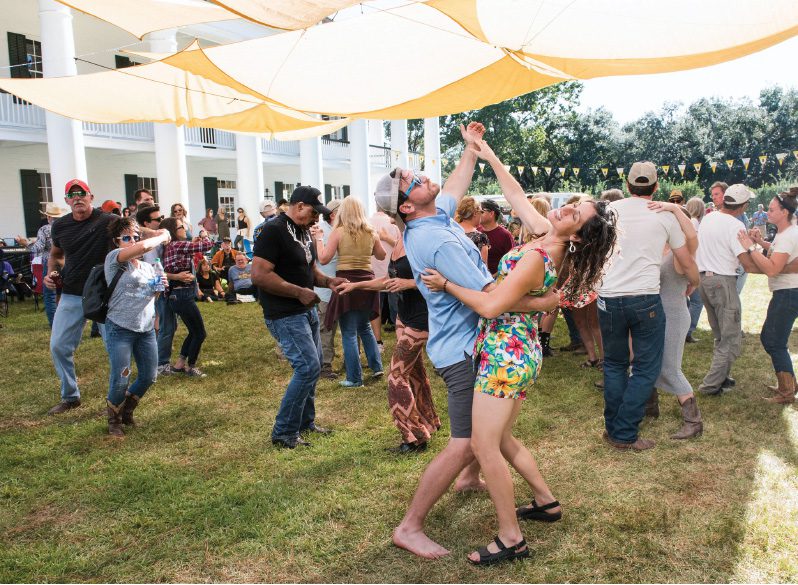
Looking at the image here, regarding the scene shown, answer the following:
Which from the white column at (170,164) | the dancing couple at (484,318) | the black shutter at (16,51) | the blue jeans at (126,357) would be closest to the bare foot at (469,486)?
the dancing couple at (484,318)

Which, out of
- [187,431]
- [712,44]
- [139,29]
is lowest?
[187,431]

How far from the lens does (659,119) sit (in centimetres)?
4781

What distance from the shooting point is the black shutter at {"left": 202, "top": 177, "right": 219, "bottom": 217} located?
22422 millimetres

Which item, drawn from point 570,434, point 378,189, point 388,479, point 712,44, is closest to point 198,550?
point 388,479

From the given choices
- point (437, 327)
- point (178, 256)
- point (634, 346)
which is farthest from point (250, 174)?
point (437, 327)

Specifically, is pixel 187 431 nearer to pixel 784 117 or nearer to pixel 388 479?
pixel 388 479

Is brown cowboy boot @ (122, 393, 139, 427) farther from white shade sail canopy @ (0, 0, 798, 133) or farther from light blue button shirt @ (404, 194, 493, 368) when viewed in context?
light blue button shirt @ (404, 194, 493, 368)

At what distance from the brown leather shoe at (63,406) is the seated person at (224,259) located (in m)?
7.68

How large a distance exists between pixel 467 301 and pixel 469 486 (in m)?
1.63

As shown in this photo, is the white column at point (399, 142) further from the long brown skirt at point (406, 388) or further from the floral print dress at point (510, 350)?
the floral print dress at point (510, 350)

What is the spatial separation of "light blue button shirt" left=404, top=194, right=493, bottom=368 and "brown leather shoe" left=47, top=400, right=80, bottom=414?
4217mm

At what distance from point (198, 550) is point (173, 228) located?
164 inches

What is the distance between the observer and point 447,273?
9.70 ft

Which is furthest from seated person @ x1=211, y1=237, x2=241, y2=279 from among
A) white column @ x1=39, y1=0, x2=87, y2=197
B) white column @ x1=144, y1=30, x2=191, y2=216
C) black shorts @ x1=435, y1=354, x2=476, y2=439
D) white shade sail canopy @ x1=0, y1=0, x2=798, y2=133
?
black shorts @ x1=435, y1=354, x2=476, y2=439
